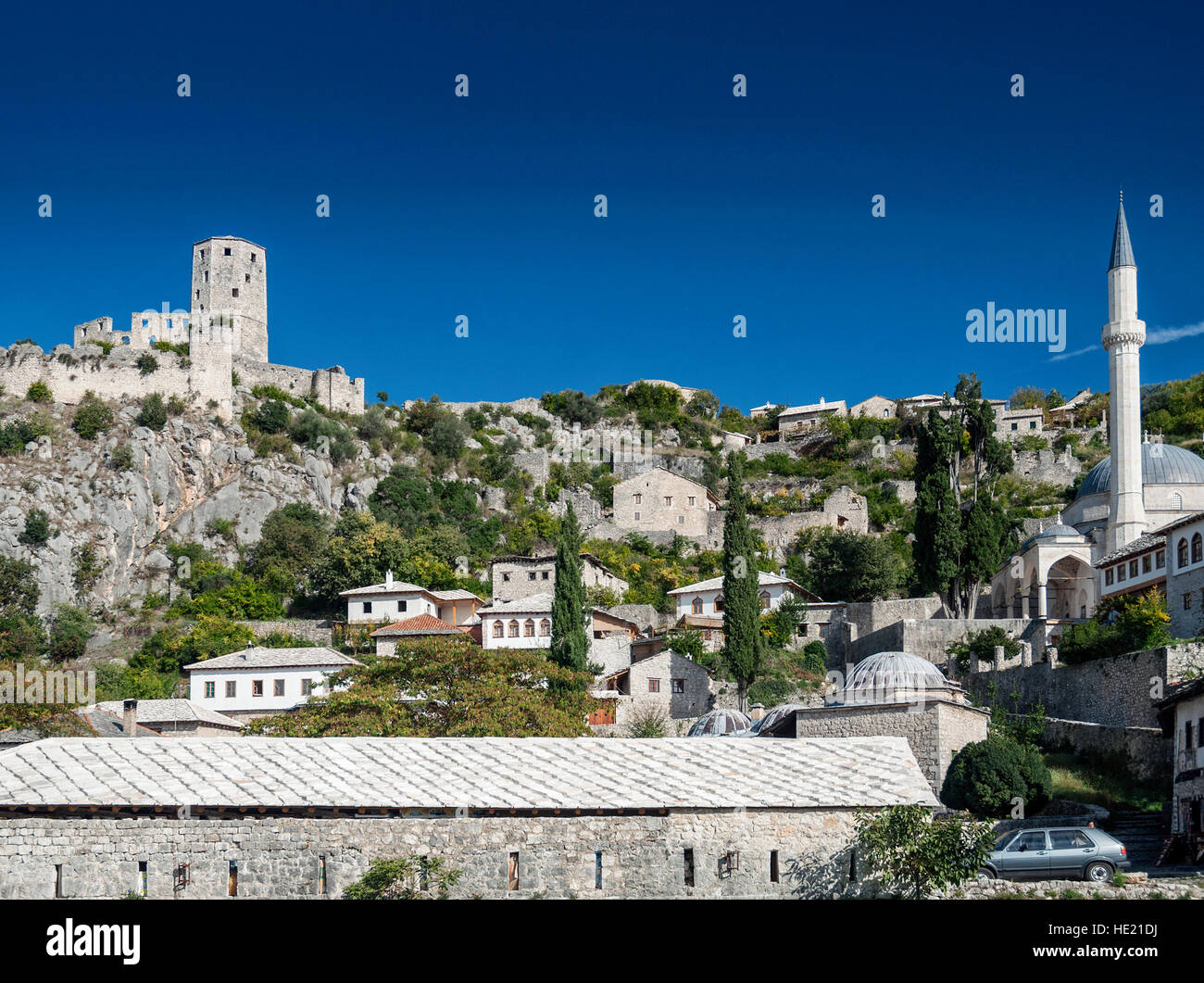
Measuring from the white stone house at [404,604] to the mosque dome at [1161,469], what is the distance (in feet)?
84.6

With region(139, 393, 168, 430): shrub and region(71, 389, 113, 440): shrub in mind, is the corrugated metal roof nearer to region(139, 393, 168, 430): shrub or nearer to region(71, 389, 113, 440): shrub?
region(71, 389, 113, 440): shrub

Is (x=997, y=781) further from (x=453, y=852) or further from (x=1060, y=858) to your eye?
(x=453, y=852)

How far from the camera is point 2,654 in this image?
48.2 meters

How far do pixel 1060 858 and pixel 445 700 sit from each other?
16.8m

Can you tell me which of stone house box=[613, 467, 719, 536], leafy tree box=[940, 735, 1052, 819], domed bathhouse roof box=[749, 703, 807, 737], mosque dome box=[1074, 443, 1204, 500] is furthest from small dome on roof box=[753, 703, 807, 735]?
stone house box=[613, 467, 719, 536]

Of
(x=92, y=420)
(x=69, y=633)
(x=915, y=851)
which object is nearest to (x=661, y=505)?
(x=92, y=420)

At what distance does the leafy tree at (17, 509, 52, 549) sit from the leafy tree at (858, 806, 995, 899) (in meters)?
51.6

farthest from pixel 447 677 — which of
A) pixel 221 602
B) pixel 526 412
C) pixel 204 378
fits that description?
pixel 526 412

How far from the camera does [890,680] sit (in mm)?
28969

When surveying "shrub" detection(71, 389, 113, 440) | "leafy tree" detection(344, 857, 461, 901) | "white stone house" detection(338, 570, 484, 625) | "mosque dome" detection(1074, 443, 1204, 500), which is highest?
"shrub" detection(71, 389, 113, 440)

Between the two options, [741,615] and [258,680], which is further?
[258,680]

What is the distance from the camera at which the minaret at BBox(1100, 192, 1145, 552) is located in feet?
150
